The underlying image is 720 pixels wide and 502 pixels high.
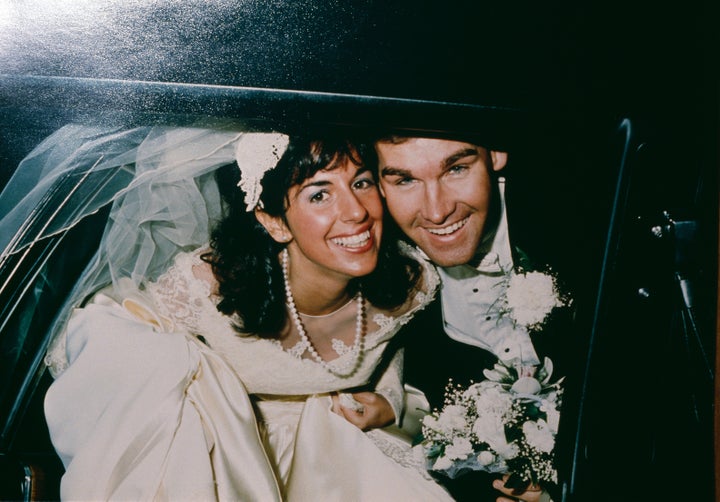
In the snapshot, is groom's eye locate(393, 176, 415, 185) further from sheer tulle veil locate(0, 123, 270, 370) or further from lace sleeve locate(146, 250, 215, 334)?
lace sleeve locate(146, 250, 215, 334)

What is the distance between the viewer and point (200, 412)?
95 centimetres

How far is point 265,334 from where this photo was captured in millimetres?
1024

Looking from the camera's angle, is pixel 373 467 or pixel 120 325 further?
pixel 373 467

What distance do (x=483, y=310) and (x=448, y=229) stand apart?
0.20m

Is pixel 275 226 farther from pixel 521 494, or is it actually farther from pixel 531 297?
pixel 521 494

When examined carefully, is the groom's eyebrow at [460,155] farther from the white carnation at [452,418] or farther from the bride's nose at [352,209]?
the white carnation at [452,418]

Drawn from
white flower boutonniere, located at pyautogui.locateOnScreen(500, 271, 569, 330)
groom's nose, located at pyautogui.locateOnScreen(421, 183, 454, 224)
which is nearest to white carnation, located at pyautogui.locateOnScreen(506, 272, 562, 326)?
white flower boutonniere, located at pyautogui.locateOnScreen(500, 271, 569, 330)

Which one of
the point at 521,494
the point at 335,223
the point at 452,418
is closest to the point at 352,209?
the point at 335,223

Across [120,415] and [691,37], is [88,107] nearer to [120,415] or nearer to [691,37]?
[120,415]

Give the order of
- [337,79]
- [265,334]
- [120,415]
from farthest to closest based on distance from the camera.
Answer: [265,334], [120,415], [337,79]

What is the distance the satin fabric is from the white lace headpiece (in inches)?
13.0

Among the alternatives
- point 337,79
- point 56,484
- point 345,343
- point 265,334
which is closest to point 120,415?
point 56,484

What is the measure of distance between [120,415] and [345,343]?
1.50ft

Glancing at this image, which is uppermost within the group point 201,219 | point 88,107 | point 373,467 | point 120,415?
point 88,107
